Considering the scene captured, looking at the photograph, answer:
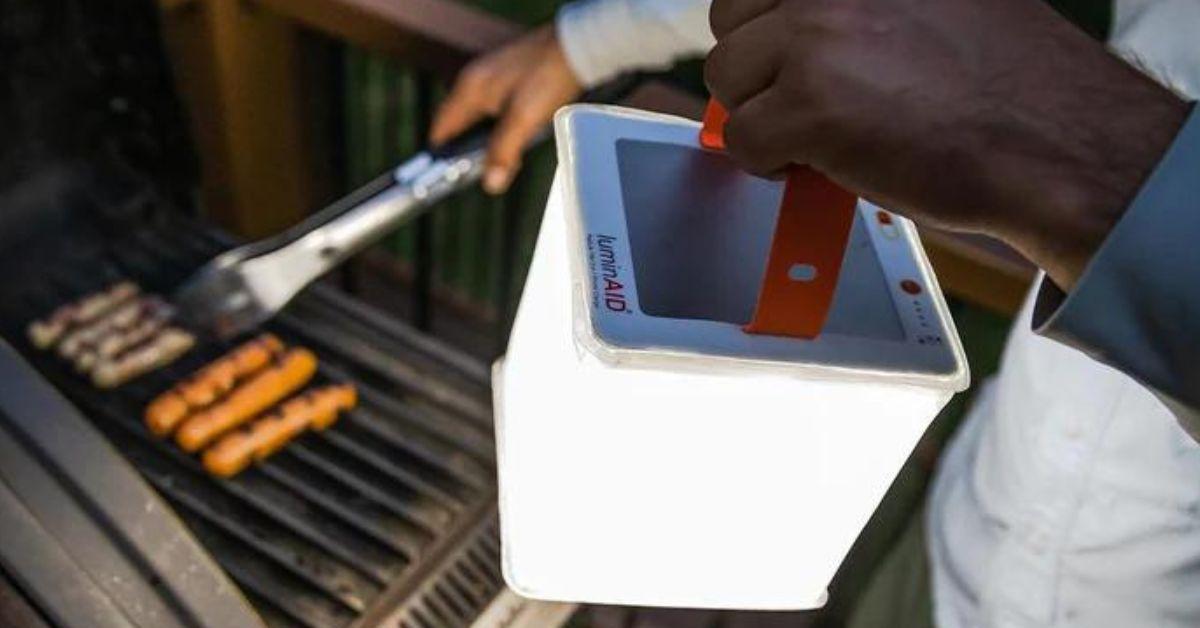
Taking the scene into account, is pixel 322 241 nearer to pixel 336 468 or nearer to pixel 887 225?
pixel 336 468

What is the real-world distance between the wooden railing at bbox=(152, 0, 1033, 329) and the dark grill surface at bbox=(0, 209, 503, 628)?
0.93 ft

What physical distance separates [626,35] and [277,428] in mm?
574

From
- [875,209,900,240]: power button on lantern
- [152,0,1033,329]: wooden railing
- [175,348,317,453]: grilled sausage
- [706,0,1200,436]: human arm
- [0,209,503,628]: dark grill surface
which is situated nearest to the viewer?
[706,0,1200,436]: human arm

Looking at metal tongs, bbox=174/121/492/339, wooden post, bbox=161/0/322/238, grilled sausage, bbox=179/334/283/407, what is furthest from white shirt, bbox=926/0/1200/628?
wooden post, bbox=161/0/322/238

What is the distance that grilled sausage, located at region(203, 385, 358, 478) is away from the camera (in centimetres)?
116

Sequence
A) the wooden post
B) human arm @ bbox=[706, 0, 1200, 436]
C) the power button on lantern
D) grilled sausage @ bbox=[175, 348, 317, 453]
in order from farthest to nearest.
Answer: the wooden post
grilled sausage @ bbox=[175, 348, 317, 453]
the power button on lantern
human arm @ bbox=[706, 0, 1200, 436]

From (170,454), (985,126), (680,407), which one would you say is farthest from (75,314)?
(985,126)

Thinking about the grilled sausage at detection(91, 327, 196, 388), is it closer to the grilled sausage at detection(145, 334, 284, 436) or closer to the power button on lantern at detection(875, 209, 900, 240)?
the grilled sausage at detection(145, 334, 284, 436)

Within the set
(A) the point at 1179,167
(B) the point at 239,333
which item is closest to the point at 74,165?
(B) the point at 239,333

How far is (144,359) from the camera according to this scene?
1267 mm

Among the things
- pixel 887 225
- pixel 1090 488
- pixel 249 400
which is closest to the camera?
pixel 887 225

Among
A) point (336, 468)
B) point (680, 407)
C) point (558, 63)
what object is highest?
point (680, 407)

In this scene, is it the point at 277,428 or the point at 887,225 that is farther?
the point at 277,428

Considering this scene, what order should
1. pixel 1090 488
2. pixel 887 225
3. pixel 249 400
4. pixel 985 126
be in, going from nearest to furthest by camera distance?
1. pixel 985 126
2. pixel 887 225
3. pixel 1090 488
4. pixel 249 400
